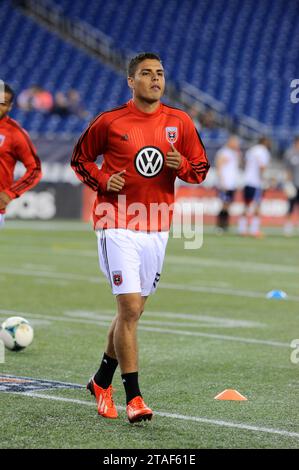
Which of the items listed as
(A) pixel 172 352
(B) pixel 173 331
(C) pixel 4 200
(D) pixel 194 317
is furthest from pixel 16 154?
(D) pixel 194 317

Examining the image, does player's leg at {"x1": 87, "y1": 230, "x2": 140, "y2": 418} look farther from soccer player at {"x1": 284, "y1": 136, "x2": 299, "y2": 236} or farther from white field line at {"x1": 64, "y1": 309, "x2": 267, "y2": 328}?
soccer player at {"x1": 284, "y1": 136, "x2": 299, "y2": 236}

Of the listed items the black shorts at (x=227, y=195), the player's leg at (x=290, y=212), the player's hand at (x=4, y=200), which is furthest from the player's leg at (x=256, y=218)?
the player's hand at (x=4, y=200)

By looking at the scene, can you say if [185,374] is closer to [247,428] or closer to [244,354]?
[244,354]

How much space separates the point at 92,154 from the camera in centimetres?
698

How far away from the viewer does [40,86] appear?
34188 mm

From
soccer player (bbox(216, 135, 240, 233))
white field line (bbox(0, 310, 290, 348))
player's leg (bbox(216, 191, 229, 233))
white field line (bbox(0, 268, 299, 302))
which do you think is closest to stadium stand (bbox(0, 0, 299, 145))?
soccer player (bbox(216, 135, 240, 233))

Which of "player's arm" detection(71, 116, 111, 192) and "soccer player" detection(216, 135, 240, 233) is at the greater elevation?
"player's arm" detection(71, 116, 111, 192)

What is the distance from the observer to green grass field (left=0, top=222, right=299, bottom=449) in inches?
242

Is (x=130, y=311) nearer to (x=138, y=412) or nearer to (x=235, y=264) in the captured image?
(x=138, y=412)

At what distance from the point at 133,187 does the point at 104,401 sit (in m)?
1.32

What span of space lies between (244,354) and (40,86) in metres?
25.9

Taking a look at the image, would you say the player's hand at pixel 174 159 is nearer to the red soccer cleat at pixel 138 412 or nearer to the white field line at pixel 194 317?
the red soccer cleat at pixel 138 412

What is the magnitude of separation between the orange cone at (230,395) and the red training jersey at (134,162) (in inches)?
48.4
